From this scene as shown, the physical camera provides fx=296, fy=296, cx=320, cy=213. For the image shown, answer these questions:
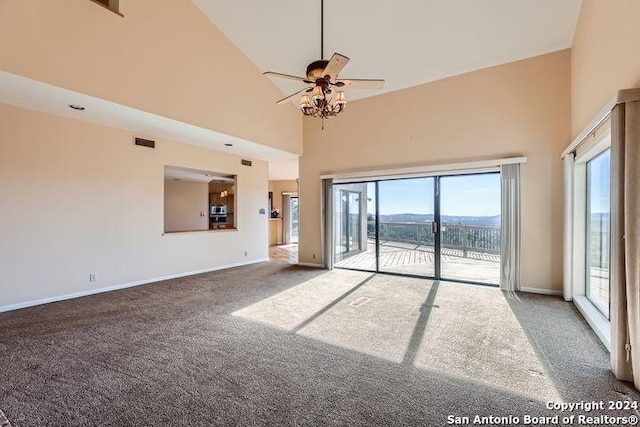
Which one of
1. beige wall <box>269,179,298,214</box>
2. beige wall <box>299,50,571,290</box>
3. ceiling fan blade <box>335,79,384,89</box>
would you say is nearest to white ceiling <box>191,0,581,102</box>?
beige wall <box>299,50,571,290</box>

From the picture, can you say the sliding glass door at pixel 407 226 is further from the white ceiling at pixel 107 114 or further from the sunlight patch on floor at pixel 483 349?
the white ceiling at pixel 107 114

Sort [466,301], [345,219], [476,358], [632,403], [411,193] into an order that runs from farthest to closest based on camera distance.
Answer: [345,219] < [411,193] < [466,301] < [476,358] < [632,403]

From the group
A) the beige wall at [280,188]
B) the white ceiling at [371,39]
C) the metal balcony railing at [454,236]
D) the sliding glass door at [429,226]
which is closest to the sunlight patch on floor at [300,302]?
the sliding glass door at [429,226]

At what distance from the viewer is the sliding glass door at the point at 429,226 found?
209 inches

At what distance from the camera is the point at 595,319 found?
3336mm

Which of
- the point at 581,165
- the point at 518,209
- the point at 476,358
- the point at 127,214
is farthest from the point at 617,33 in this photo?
the point at 127,214

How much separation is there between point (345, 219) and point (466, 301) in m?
3.42

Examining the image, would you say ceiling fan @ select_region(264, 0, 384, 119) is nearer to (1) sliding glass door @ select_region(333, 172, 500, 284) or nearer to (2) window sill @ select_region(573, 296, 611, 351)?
(1) sliding glass door @ select_region(333, 172, 500, 284)

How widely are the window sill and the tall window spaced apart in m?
0.07

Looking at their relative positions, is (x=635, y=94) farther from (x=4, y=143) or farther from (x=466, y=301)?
(x=4, y=143)

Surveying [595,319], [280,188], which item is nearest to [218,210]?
[280,188]

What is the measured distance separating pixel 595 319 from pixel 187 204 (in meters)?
9.45

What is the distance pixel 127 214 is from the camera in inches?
204

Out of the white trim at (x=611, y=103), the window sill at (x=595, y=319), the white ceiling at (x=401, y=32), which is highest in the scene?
the white ceiling at (x=401, y=32)
